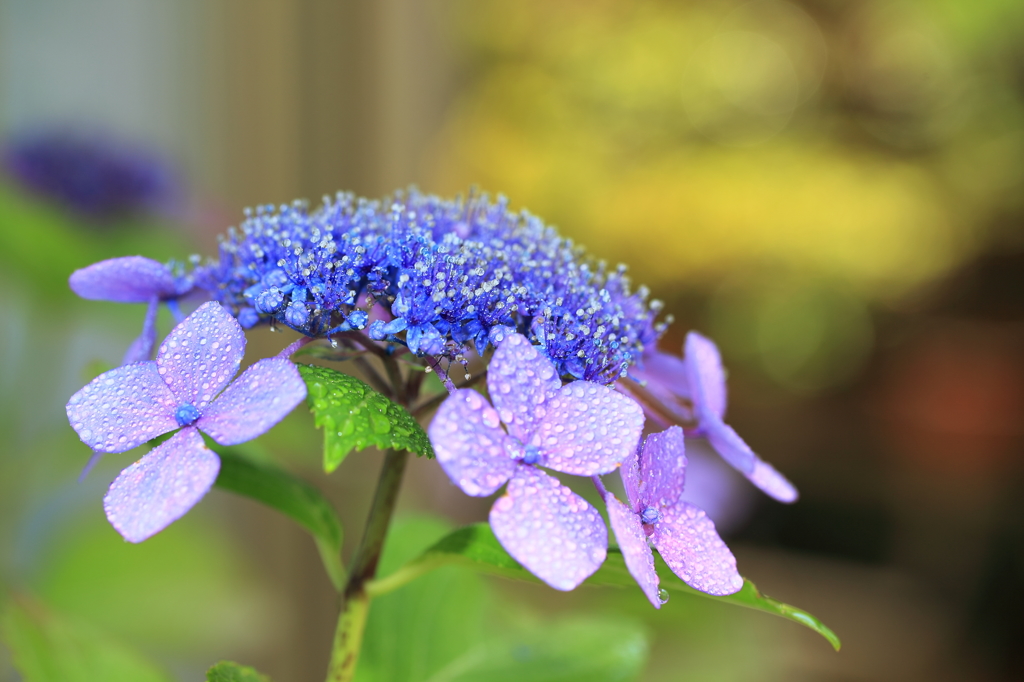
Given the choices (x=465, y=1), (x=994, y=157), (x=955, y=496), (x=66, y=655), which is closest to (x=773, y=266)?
(x=994, y=157)

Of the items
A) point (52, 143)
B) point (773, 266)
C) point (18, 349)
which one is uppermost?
point (52, 143)

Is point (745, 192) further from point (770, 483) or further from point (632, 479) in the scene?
point (632, 479)

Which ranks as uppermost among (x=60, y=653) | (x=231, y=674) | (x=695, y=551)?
(x=695, y=551)

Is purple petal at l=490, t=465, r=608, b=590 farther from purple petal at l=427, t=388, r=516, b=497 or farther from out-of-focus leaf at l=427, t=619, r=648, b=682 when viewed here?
out-of-focus leaf at l=427, t=619, r=648, b=682

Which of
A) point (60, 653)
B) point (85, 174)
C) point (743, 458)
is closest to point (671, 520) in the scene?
point (743, 458)

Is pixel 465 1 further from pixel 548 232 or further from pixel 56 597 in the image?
pixel 548 232

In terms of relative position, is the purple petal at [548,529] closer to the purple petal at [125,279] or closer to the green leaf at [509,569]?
the green leaf at [509,569]
